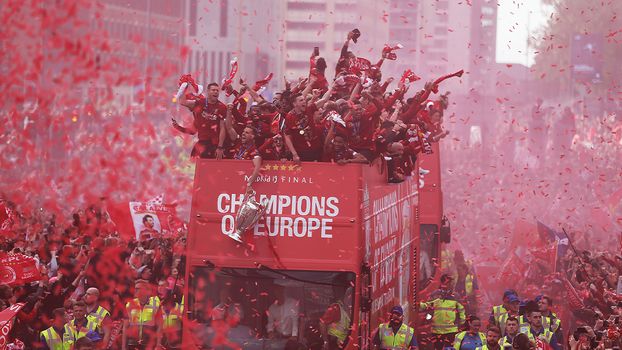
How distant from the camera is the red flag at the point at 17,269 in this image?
52.9 feet

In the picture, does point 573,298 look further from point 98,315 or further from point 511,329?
point 98,315

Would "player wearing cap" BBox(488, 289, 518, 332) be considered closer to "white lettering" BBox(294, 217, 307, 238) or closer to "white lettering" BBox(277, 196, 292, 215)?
"white lettering" BBox(294, 217, 307, 238)

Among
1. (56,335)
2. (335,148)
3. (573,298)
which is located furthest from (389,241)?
(573,298)

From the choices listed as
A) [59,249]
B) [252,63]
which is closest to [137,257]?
[59,249]

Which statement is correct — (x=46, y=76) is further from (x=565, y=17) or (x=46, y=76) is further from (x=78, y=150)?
(x=565, y=17)

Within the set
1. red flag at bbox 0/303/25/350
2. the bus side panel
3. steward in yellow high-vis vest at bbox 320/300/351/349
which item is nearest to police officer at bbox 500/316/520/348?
the bus side panel

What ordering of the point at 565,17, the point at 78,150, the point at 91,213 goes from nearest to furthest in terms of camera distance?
the point at 91,213
the point at 78,150
the point at 565,17

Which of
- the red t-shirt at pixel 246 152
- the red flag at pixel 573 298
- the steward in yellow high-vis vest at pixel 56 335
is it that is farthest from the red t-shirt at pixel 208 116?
the red flag at pixel 573 298

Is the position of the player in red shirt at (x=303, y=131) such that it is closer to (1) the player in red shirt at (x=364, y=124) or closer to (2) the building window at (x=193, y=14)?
(1) the player in red shirt at (x=364, y=124)

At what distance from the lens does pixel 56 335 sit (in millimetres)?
14148

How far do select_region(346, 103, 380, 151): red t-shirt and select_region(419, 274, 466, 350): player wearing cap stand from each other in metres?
2.52

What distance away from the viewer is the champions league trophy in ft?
44.3

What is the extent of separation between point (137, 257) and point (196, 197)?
591 cm

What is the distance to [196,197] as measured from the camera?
1383 cm
